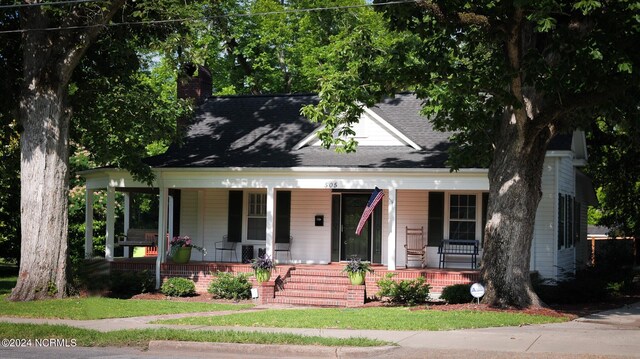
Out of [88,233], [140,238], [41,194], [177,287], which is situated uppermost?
[41,194]

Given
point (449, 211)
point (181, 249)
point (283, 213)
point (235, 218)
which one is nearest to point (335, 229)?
point (283, 213)

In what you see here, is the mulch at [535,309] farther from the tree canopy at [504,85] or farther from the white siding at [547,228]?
the white siding at [547,228]

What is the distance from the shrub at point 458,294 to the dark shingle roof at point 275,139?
385 cm

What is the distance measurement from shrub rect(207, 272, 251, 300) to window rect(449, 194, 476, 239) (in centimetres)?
605

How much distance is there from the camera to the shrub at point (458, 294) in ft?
60.2

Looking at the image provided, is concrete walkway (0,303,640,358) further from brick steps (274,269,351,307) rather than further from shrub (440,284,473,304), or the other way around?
brick steps (274,269,351,307)

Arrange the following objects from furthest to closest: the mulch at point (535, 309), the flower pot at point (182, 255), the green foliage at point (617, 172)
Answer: the green foliage at point (617, 172), the flower pot at point (182, 255), the mulch at point (535, 309)

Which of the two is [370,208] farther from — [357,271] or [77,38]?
[77,38]

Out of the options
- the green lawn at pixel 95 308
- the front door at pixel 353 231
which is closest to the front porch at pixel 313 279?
the front door at pixel 353 231

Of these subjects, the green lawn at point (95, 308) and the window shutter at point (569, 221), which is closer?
the green lawn at point (95, 308)

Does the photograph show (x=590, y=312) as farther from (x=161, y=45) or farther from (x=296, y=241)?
(x=161, y=45)

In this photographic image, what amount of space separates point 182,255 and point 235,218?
2.39 meters

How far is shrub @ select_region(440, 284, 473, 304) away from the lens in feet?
60.2

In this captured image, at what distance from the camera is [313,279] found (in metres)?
21.5
